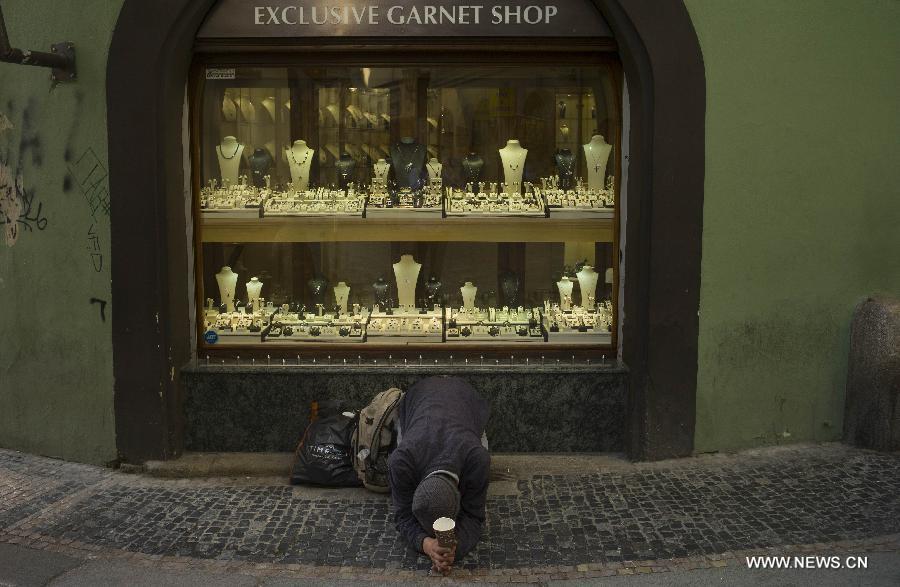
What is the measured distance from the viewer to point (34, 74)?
643cm

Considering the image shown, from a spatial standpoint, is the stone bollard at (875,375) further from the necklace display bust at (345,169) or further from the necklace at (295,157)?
the necklace at (295,157)

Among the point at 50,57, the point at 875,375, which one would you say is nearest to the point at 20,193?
the point at 50,57

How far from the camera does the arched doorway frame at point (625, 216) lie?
6273mm

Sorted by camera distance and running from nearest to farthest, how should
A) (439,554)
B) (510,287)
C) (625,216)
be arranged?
(439,554)
(625,216)
(510,287)

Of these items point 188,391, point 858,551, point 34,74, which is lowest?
point 858,551

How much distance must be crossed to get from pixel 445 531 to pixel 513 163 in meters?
3.23

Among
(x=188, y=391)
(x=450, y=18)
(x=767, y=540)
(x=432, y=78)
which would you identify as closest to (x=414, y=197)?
(x=432, y=78)

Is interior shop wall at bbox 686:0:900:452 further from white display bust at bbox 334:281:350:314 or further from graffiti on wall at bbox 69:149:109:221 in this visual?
graffiti on wall at bbox 69:149:109:221

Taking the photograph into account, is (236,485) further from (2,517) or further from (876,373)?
(876,373)

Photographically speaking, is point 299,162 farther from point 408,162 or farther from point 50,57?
point 50,57

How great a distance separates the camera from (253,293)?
282 inches

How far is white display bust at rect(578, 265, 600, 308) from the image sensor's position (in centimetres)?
706

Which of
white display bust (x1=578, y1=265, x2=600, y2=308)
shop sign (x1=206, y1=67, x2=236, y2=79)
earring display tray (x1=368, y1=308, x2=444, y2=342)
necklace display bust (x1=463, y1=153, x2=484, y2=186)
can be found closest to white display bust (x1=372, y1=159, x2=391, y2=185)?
necklace display bust (x1=463, y1=153, x2=484, y2=186)

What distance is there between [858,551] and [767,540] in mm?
477
